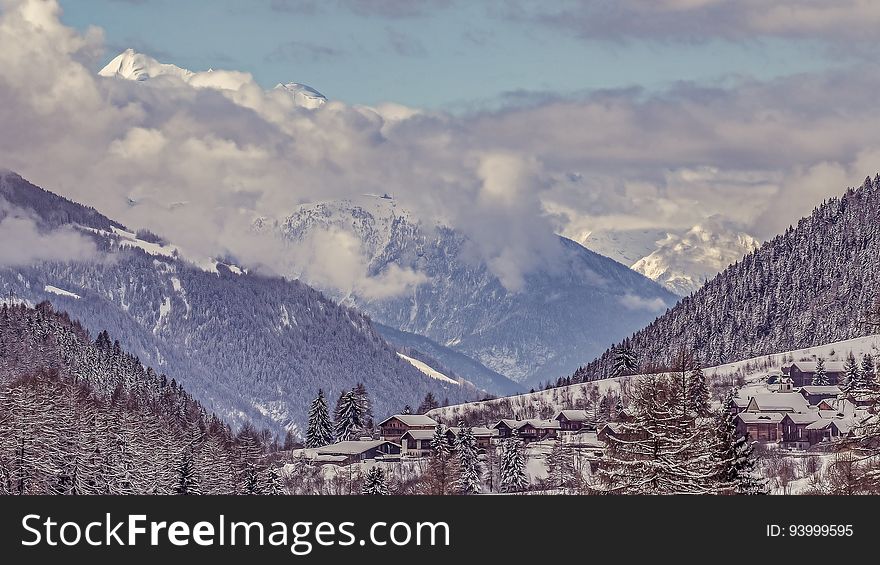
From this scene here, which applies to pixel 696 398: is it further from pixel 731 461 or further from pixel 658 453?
pixel 658 453

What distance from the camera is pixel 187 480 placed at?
172m

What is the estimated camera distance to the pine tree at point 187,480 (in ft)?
558

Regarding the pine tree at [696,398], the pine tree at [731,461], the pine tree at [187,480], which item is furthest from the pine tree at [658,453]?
the pine tree at [187,480]

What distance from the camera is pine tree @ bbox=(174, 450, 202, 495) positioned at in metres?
170

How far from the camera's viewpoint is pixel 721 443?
8762 cm

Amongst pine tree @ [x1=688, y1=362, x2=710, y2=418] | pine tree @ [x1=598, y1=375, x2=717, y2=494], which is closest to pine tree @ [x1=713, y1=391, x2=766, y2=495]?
pine tree @ [x1=598, y1=375, x2=717, y2=494]
